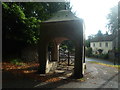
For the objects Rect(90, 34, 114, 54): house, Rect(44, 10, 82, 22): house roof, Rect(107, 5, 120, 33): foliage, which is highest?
Rect(107, 5, 120, 33): foliage

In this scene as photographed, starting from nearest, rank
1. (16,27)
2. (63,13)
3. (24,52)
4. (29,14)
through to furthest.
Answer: (63,13), (16,27), (24,52), (29,14)

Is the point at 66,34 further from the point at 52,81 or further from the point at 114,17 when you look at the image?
the point at 114,17

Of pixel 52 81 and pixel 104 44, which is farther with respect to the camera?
pixel 104 44

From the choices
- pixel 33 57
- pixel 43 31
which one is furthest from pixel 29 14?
pixel 43 31

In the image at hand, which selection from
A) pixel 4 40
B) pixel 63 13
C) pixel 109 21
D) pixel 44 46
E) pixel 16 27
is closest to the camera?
pixel 44 46

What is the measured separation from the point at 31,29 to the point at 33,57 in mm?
4280

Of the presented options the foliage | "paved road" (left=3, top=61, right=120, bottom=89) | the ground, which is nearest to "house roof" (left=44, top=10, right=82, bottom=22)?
the ground

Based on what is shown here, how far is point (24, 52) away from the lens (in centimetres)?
1352

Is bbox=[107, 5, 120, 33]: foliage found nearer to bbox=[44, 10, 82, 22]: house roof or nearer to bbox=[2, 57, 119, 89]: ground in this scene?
bbox=[44, 10, 82, 22]: house roof

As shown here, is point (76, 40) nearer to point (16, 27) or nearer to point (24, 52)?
point (16, 27)

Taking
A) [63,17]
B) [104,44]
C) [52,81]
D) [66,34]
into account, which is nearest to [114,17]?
[104,44]

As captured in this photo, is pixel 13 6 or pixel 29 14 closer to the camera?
pixel 13 6

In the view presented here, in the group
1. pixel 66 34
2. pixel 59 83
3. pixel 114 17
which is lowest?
pixel 59 83

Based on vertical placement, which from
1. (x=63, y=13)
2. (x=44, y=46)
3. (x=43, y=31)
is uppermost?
(x=63, y=13)
